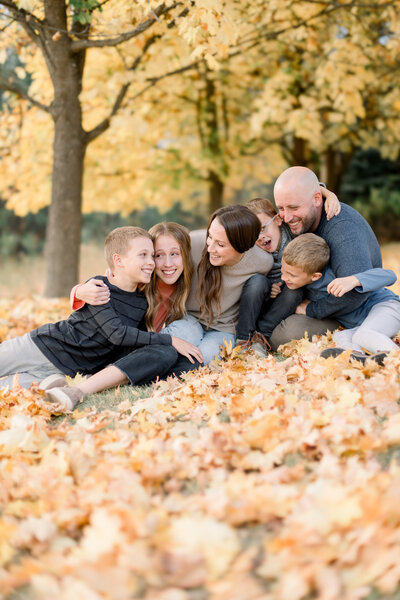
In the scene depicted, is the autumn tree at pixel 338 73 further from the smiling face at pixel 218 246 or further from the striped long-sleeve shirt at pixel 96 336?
the striped long-sleeve shirt at pixel 96 336

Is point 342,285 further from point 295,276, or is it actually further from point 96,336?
point 96,336

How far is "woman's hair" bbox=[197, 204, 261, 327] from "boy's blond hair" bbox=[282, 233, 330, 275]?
0.32m

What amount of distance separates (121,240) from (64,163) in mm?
3823

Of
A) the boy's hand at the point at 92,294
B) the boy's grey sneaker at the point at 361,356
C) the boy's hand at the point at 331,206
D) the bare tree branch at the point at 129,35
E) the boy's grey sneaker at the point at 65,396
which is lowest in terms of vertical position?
the boy's grey sneaker at the point at 65,396

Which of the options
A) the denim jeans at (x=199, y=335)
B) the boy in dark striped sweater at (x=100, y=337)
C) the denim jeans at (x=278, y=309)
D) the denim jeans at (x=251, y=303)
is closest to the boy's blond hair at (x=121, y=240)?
the boy in dark striped sweater at (x=100, y=337)

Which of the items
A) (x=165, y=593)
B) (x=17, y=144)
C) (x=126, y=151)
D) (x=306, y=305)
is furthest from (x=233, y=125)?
(x=165, y=593)

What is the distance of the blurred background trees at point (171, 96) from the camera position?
6.03 m

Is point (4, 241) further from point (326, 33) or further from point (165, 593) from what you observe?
point (165, 593)

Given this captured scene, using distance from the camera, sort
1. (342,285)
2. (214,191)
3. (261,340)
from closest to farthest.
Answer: (342,285) < (261,340) < (214,191)

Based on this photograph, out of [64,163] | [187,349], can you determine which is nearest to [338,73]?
[64,163]

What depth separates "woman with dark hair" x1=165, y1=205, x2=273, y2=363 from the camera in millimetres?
4027

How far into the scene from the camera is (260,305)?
4281 millimetres

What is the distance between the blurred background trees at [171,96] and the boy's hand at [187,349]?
8.57ft

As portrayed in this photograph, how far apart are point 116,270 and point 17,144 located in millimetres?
6284
